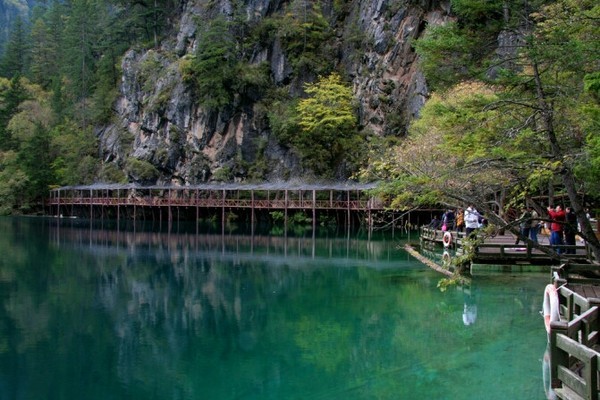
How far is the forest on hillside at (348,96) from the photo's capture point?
8828 millimetres

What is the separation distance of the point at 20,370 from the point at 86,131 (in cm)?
5225

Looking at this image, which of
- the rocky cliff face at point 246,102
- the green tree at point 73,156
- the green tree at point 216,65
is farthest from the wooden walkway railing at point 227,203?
the green tree at point 216,65

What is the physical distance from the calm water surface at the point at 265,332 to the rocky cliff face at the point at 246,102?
78.0 ft

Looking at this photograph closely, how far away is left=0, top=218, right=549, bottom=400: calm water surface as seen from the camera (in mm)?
8789

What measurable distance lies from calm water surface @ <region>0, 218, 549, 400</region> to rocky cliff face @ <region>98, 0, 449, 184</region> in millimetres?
23778

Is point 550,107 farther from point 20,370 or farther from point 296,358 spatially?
point 20,370

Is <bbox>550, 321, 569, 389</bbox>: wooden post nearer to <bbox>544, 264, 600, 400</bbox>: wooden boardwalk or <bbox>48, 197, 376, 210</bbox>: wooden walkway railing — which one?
<bbox>544, 264, 600, 400</bbox>: wooden boardwalk

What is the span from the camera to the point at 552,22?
29.0 feet

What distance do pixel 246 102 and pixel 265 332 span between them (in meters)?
38.6

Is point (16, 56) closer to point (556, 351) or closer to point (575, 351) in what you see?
point (556, 351)

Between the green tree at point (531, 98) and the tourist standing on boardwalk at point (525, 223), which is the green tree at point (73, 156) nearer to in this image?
the tourist standing on boardwalk at point (525, 223)

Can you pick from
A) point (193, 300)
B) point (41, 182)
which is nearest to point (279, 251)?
point (193, 300)

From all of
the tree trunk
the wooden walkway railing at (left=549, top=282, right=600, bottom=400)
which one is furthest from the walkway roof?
the wooden walkway railing at (left=549, top=282, right=600, bottom=400)

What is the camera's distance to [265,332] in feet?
39.3
